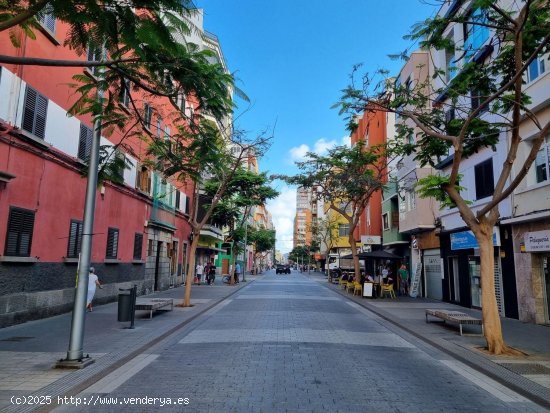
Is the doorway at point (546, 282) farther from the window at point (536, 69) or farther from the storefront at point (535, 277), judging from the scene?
the window at point (536, 69)

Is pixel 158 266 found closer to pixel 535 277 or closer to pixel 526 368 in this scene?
pixel 535 277

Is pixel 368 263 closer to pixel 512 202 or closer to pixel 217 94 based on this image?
pixel 512 202

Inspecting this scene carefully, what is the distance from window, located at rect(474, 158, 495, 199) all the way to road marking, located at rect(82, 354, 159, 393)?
46.1 feet

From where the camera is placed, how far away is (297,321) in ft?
42.6

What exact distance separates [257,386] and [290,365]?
138 cm

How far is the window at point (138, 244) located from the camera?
20297 millimetres

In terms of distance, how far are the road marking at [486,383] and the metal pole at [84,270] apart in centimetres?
654

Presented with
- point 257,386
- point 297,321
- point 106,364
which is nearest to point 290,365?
point 257,386

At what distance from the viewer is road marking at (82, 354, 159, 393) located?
6.00 metres

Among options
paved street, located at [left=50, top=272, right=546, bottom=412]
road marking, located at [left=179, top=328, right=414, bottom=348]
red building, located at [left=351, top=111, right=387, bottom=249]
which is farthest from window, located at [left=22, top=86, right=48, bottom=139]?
red building, located at [left=351, top=111, right=387, bottom=249]

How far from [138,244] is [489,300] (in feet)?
53.8

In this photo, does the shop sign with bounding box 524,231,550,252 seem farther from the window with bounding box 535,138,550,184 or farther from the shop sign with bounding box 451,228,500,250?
the shop sign with bounding box 451,228,500,250

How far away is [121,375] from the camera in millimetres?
6727

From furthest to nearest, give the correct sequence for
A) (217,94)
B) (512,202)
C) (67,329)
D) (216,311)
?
(216,311)
(512,202)
(67,329)
(217,94)
